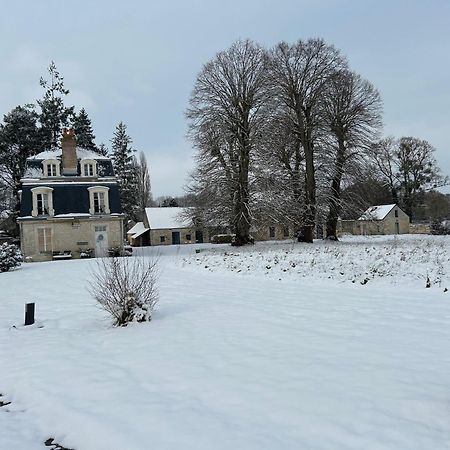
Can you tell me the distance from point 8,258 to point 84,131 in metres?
31.8

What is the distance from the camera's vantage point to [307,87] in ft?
110

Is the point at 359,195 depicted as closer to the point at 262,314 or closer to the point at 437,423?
the point at 262,314

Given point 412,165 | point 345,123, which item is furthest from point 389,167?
point 345,123

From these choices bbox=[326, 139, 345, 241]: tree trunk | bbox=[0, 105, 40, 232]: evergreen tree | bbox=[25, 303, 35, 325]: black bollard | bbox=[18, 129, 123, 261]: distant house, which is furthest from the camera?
bbox=[0, 105, 40, 232]: evergreen tree

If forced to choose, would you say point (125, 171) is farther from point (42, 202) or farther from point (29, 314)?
point (29, 314)

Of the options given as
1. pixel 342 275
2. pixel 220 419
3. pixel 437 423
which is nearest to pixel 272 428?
pixel 220 419

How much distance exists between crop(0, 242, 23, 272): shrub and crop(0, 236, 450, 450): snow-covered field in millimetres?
14377

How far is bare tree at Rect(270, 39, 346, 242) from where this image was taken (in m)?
32.8

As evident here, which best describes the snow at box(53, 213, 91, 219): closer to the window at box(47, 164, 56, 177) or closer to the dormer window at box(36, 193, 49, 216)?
the dormer window at box(36, 193, 49, 216)

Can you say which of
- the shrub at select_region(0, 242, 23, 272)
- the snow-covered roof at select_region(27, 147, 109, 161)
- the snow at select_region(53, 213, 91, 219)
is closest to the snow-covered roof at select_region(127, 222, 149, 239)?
the snow-covered roof at select_region(27, 147, 109, 161)

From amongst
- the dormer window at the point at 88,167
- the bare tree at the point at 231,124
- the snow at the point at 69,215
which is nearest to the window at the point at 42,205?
the snow at the point at 69,215

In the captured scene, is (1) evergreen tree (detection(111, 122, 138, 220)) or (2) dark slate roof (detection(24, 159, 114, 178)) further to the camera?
(1) evergreen tree (detection(111, 122, 138, 220))

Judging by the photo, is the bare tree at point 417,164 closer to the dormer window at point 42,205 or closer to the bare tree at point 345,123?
the bare tree at point 345,123

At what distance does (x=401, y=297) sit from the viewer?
403 inches
